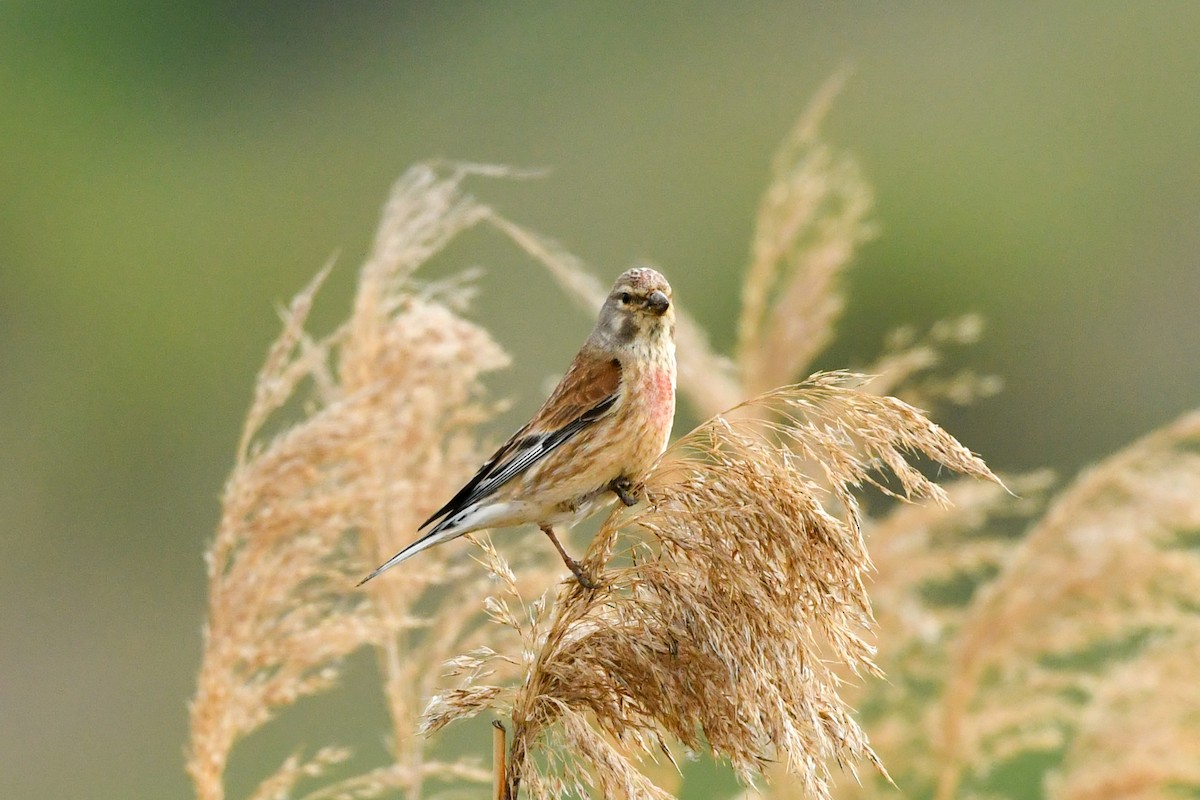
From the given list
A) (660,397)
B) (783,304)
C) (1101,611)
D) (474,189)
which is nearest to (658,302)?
(660,397)

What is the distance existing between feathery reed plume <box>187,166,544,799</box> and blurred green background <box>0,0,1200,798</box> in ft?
19.6

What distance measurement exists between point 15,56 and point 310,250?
5.03 meters

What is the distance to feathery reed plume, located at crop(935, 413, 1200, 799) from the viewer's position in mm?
4047

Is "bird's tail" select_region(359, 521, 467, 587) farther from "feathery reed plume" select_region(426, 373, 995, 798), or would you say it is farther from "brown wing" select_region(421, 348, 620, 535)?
"feathery reed plume" select_region(426, 373, 995, 798)

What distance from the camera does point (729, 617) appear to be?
2652 mm

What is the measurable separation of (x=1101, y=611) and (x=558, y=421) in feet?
5.42

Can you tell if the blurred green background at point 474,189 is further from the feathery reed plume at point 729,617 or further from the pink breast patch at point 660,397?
the feathery reed plume at point 729,617

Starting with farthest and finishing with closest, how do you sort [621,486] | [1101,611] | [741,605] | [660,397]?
1. [1101,611]
2. [660,397]
3. [621,486]
4. [741,605]

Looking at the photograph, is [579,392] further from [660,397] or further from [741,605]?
[741,605]

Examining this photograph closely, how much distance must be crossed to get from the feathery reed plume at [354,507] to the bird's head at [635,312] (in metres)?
0.40

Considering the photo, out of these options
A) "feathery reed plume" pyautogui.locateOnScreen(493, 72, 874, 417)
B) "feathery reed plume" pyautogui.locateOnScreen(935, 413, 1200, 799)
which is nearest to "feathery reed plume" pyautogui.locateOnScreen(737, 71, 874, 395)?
"feathery reed plume" pyautogui.locateOnScreen(493, 72, 874, 417)

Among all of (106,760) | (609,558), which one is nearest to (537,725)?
(609,558)

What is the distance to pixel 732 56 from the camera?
773 inches

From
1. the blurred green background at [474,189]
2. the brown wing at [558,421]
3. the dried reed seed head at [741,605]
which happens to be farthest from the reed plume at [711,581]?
the blurred green background at [474,189]
